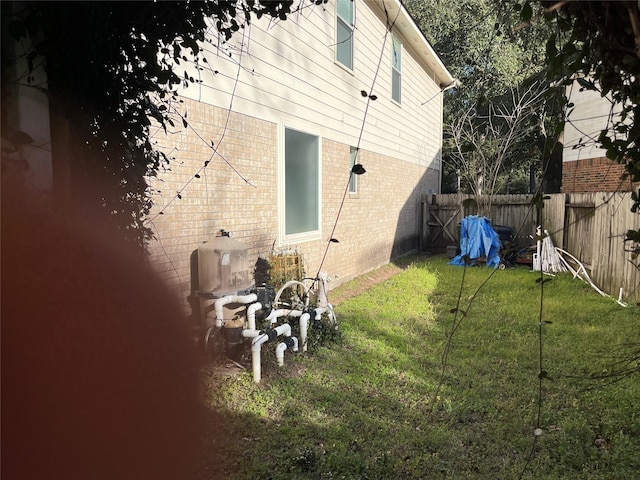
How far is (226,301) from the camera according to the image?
4.58 metres

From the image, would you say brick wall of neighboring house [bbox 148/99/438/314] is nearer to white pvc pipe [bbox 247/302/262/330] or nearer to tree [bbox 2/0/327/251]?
white pvc pipe [bbox 247/302/262/330]

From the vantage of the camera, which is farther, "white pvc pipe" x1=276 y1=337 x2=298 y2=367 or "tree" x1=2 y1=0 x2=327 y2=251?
"white pvc pipe" x1=276 y1=337 x2=298 y2=367

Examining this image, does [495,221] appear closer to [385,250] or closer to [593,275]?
[385,250]

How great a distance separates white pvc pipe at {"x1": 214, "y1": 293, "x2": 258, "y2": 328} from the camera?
449cm

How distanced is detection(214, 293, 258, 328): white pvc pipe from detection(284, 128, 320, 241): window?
2.21m

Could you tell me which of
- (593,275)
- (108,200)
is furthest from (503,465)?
(593,275)

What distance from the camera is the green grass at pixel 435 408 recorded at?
2.96 metres

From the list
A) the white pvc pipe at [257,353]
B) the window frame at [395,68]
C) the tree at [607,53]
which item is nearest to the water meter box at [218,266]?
the white pvc pipe at [257,353]

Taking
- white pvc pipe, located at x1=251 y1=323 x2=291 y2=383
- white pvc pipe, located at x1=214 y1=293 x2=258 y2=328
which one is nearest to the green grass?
white pvc pipe, located at x1=251 y1=323 x2=291 y2=383

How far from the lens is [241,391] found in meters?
4.01

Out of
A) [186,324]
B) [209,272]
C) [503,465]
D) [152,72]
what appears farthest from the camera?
[209,272]

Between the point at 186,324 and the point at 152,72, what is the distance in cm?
282

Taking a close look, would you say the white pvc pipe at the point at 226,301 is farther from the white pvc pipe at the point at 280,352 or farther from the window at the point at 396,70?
the window at the point at 396,70

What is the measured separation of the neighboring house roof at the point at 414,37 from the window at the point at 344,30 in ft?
2.02
